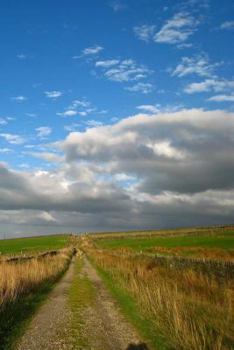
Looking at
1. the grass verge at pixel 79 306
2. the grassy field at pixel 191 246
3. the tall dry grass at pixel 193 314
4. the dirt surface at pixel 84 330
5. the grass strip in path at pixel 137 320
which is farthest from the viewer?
the grassy field at pixel 191 246

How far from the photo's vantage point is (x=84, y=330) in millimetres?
12477

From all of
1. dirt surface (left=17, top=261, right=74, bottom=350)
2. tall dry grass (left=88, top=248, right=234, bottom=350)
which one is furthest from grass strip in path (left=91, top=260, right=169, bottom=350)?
dirt surface (left=17, top=261, right=74, bottom=350)

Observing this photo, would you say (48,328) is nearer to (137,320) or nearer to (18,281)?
(137,320)

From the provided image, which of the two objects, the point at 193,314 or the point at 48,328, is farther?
the point at 193,314

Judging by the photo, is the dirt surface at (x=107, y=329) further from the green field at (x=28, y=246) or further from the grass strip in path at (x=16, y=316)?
the green field at (x=28, y=246)

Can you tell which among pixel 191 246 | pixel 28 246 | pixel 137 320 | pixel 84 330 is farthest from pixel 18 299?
pixel 28 246

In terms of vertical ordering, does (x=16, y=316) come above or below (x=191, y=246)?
below

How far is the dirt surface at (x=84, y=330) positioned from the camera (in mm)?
10602

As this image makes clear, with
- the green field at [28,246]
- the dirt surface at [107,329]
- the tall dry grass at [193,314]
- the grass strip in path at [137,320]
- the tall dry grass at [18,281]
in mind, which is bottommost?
the grass strip in path at [137,320]

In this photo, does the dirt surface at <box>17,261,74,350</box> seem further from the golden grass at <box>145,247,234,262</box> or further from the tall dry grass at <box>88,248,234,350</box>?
the golden grass at <box>145,247,234,262</box>

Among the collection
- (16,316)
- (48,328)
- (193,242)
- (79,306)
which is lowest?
(79,306)

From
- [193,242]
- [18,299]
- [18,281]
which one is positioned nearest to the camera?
[18,299]

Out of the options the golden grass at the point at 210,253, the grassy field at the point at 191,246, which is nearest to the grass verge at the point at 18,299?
the golden grass at the point at 210,253

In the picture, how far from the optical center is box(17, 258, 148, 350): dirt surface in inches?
417
